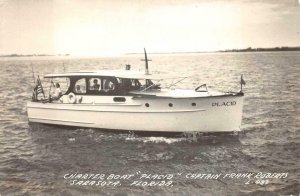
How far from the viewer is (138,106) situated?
1173 cm

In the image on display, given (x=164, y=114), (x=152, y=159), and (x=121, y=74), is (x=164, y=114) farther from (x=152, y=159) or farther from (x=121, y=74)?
(x=121, y=74)

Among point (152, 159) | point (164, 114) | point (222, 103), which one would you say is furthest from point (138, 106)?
point (222, 103)

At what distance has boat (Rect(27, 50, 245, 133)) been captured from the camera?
37.4ft

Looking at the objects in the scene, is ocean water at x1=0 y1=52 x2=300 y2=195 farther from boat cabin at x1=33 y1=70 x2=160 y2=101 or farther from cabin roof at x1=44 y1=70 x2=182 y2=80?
cabin roof at x1=44 y1=70 x2=182 y2=80

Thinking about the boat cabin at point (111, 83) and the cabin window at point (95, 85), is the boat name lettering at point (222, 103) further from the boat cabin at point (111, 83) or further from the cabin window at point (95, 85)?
the cabin window at point (95, 85)

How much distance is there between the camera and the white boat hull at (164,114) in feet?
37.4

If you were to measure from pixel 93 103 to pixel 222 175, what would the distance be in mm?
5019

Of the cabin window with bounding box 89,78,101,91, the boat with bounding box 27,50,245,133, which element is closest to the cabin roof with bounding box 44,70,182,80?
the boat with bounding box 27,50,245,133

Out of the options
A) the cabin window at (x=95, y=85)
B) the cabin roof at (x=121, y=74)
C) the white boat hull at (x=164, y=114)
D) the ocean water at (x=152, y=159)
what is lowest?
the ocean water at (x=152, y=159)

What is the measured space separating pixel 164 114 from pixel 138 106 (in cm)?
84

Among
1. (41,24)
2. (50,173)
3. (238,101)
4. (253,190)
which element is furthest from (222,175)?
(41,24)

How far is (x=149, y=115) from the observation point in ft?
38.4

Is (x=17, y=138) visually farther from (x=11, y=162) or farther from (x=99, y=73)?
(x=99, y=73)

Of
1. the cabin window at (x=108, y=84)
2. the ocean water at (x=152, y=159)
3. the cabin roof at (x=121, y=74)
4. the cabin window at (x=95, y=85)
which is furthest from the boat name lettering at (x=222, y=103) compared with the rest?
the cabin window at (x=95, y=85)
